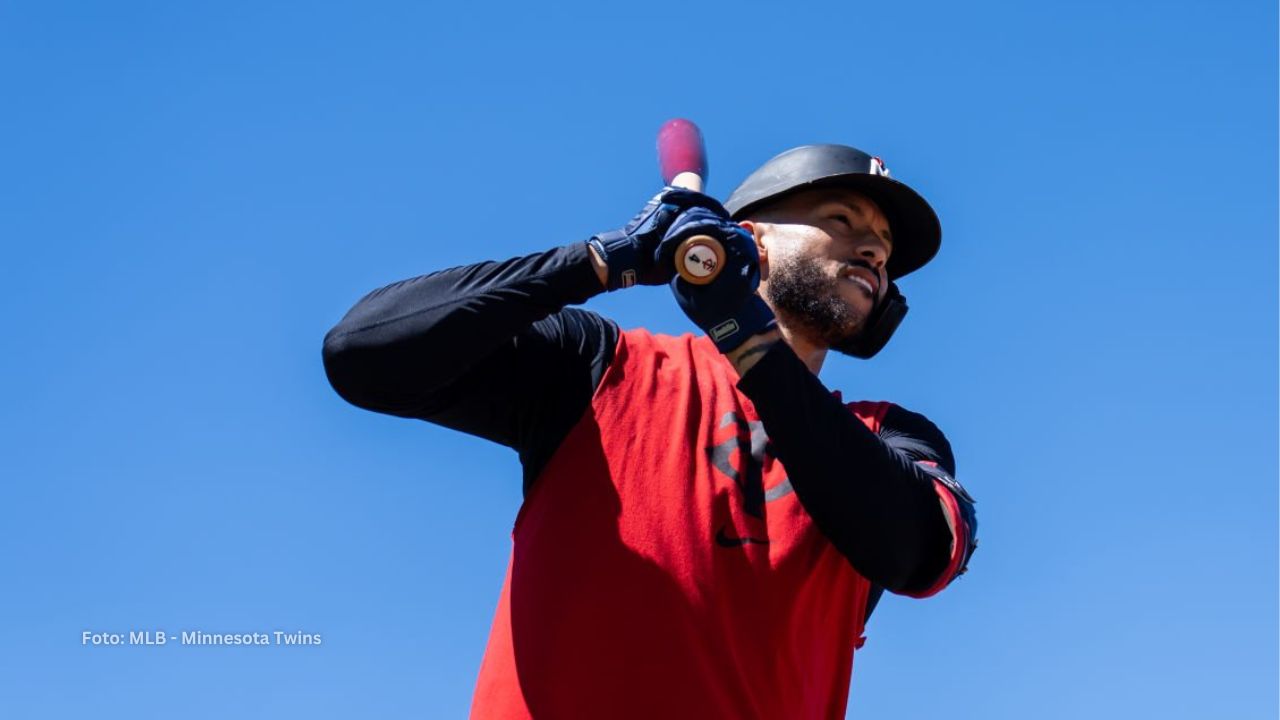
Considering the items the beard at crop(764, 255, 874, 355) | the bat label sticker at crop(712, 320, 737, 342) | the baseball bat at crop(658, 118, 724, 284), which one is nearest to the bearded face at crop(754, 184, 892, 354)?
the beard at crop(764, 255, 874, 355)

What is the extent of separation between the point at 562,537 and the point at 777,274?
1.63 meters

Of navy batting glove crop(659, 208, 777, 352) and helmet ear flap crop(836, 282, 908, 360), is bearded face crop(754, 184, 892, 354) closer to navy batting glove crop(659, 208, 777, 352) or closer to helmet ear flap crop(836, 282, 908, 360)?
helmet ear flap crop(836, 282, 908, 360)

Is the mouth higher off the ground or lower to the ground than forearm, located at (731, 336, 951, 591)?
higher

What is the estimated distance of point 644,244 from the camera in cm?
Answer: 398

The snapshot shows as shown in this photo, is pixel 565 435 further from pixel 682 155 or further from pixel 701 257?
pixel 682 155

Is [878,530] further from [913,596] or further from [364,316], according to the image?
[364,316]

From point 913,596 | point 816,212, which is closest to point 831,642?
point 913,596

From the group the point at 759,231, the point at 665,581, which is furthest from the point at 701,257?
the point at 759,231

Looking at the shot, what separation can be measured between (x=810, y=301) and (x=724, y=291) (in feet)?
4.47

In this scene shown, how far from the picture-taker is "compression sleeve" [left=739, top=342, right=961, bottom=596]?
384cm

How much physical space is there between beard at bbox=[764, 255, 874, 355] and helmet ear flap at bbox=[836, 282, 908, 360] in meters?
0.17

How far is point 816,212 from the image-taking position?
5480mm

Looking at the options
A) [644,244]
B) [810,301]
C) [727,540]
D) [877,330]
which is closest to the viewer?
[644,244]

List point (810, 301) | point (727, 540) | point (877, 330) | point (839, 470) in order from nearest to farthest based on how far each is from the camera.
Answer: point (839, 470) < point (727, 540) < point (810, 301) < point (877, 330)
